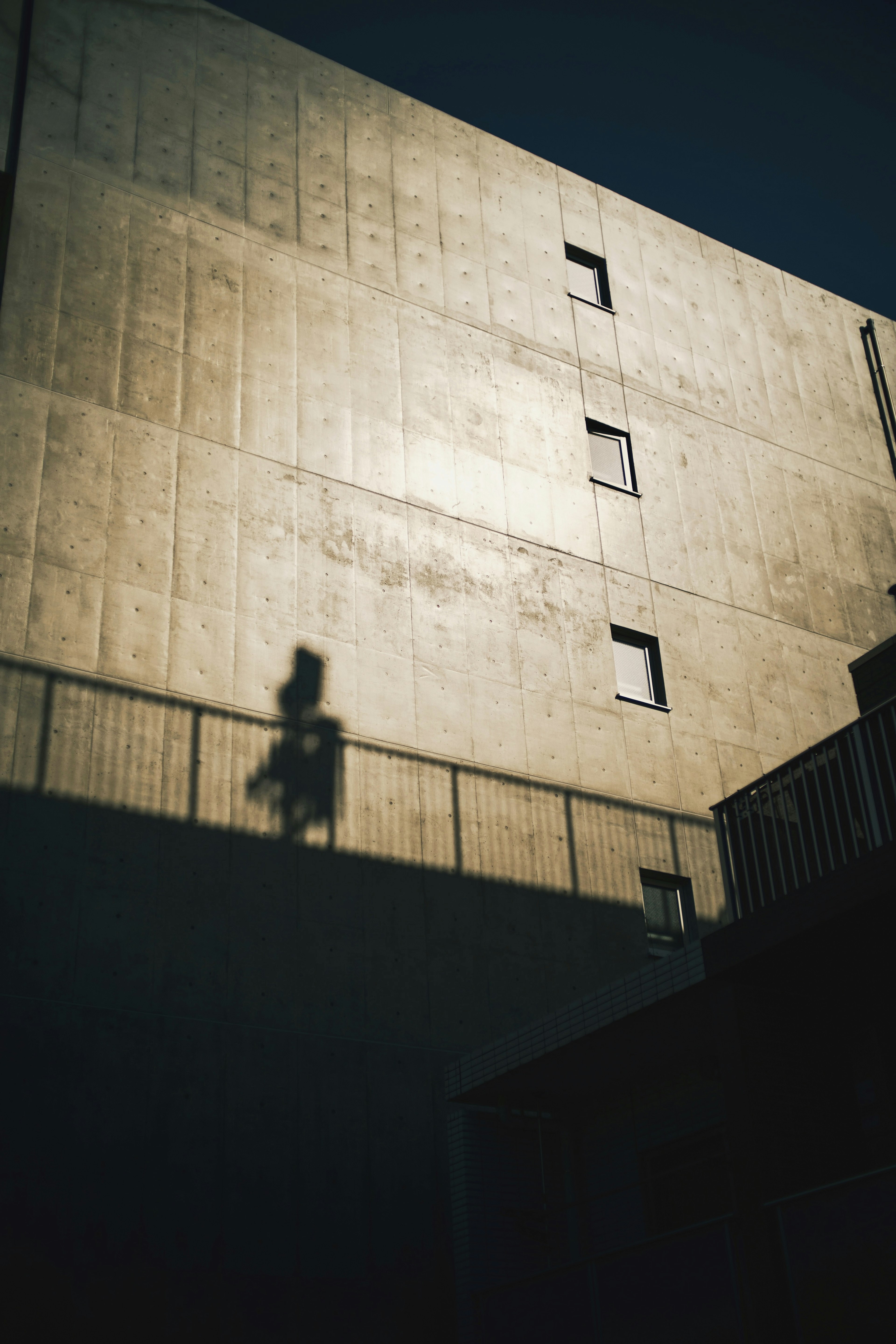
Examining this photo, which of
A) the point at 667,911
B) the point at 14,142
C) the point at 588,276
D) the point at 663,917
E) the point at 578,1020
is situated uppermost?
the point at 588,276

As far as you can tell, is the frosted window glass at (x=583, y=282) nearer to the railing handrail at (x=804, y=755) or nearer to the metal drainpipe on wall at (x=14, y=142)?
the metal drainpipe on wall at (x=14, y=142)

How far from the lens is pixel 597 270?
2667cm

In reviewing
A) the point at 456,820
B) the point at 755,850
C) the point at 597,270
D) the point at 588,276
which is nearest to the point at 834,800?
the point at 755,850

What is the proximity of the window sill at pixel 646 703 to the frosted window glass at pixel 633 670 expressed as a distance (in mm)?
82

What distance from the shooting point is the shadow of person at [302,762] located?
17547 mm

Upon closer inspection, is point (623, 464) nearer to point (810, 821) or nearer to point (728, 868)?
point (728, 868)

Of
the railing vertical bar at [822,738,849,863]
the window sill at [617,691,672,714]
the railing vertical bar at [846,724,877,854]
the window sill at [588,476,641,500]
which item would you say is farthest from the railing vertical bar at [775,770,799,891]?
the window sill at [588,476,641,500]

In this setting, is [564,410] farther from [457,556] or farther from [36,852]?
[36,852]

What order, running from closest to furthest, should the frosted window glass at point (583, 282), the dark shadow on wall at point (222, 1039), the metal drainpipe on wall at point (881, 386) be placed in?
the dark shadow on wall at point (222, 1039)
the frosted window glass at point (583, 282)
the metal drainpipe on wall at point (881, 386)

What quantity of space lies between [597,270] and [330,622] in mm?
11966

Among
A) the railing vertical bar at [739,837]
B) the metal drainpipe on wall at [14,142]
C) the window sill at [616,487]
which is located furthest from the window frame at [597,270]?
the railing vertical bar at [739,837]

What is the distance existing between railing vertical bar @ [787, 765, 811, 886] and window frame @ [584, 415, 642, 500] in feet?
39.6

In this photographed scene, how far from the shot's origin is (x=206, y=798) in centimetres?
1698

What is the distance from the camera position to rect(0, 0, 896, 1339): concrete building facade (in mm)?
15359
